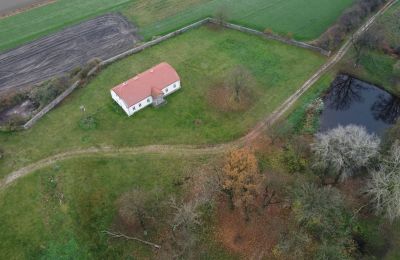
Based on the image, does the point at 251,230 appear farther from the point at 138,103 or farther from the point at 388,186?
the point at 138,103

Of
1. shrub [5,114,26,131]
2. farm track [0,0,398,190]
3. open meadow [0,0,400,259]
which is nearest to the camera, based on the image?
open meadow [0,0,400,259]

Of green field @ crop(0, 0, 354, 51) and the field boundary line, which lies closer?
the field boundary line

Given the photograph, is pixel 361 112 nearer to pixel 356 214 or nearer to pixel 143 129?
pixel 356 214

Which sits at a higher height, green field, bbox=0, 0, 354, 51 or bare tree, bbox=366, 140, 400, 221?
green field, bbox=0, 0, 354, 51

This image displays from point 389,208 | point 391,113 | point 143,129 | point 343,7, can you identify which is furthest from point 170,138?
point 343,7

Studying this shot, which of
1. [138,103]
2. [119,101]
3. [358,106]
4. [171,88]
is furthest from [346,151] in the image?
[119,101]

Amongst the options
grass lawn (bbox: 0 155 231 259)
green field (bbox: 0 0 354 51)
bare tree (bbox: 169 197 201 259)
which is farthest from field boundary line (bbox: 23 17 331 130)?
bare tree (bbox: 169 197 201 259)

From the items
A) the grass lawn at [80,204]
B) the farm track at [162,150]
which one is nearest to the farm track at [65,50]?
the farm track at [162,150]

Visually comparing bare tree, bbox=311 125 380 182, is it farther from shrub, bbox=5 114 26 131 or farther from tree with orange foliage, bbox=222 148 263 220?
shrub, bbox=5 114 26 131

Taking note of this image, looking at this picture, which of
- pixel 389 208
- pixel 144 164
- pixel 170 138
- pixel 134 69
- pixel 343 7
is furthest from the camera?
pixel 343 7
